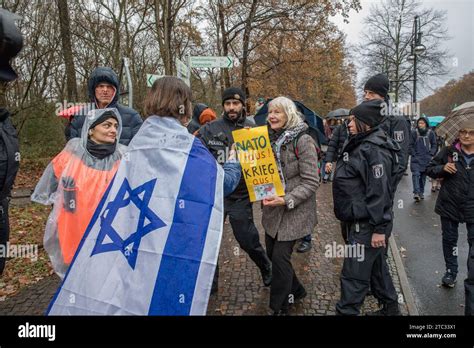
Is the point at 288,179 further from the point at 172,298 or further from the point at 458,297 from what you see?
the point at 458,297

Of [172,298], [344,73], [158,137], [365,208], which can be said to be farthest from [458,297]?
[344,73]

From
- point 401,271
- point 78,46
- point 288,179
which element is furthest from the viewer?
point 78,46

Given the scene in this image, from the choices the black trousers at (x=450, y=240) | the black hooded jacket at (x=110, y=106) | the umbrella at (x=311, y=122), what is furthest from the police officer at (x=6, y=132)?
the black trousers at (x=450, y=240)

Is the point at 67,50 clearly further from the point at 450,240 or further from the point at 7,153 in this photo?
the point at 450,240

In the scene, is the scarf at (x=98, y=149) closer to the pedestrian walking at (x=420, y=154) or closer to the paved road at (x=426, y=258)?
the paved road at (x=426, y=258)

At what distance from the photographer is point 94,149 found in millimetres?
2939

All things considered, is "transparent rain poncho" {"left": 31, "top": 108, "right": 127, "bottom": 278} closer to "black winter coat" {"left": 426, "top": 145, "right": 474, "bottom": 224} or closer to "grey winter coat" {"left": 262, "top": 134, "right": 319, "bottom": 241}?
"grey winter coat" {"left": 262, "top": 134, "right": 319, "bottom": 241}

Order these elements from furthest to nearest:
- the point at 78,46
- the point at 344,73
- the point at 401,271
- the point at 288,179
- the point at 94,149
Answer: the point at 344,73 < the point at 78,46 < the point at 401,271 < the point at 288,179 < the point at 94,149

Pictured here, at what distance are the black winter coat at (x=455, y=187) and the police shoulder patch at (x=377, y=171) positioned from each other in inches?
58.6

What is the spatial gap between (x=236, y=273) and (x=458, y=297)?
8.10ft

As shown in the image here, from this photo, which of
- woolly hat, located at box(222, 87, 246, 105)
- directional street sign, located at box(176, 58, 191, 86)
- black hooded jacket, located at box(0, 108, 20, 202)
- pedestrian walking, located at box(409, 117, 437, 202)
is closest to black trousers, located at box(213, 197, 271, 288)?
woolly hat, located at box(222, 87, 246, 105)

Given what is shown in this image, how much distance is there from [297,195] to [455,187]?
1.90m

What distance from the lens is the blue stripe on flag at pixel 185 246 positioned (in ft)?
6.94

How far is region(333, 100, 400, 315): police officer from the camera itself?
2.96m
